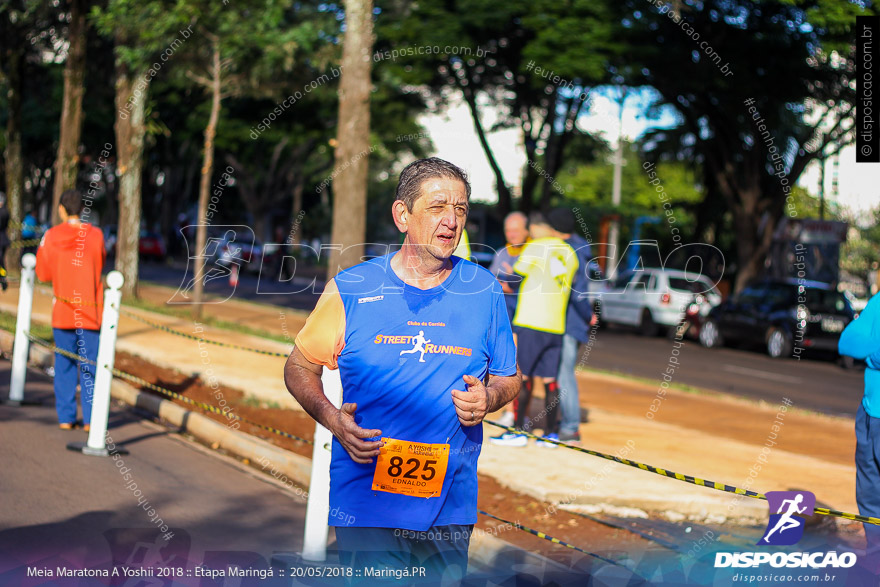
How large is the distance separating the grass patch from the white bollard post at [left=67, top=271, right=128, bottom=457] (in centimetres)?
570

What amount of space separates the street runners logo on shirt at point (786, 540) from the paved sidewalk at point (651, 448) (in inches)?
105

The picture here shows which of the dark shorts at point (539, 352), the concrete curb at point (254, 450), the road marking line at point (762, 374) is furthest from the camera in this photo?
the road marking line at point (762, 374)

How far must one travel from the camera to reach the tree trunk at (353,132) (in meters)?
12.4

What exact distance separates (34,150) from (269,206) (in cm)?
1277

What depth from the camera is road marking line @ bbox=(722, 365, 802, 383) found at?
16516 millimetres

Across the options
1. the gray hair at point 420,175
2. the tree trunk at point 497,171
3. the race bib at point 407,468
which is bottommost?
the race bib at point 407,468

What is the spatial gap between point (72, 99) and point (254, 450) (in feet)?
54.0

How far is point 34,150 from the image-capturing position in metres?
48.7

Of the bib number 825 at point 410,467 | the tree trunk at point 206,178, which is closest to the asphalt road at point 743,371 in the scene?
the tree trunk at point 206,178

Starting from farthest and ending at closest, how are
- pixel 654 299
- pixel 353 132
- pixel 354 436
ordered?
pixel 654 299
pixel 353 132
pixel 354 436

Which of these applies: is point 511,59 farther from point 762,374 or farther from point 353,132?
point 353,132

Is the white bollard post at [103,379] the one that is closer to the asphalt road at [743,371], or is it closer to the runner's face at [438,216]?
the runner's face at [438,216]

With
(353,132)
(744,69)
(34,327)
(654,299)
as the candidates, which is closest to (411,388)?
(353,132)

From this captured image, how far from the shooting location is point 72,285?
7.56 m
